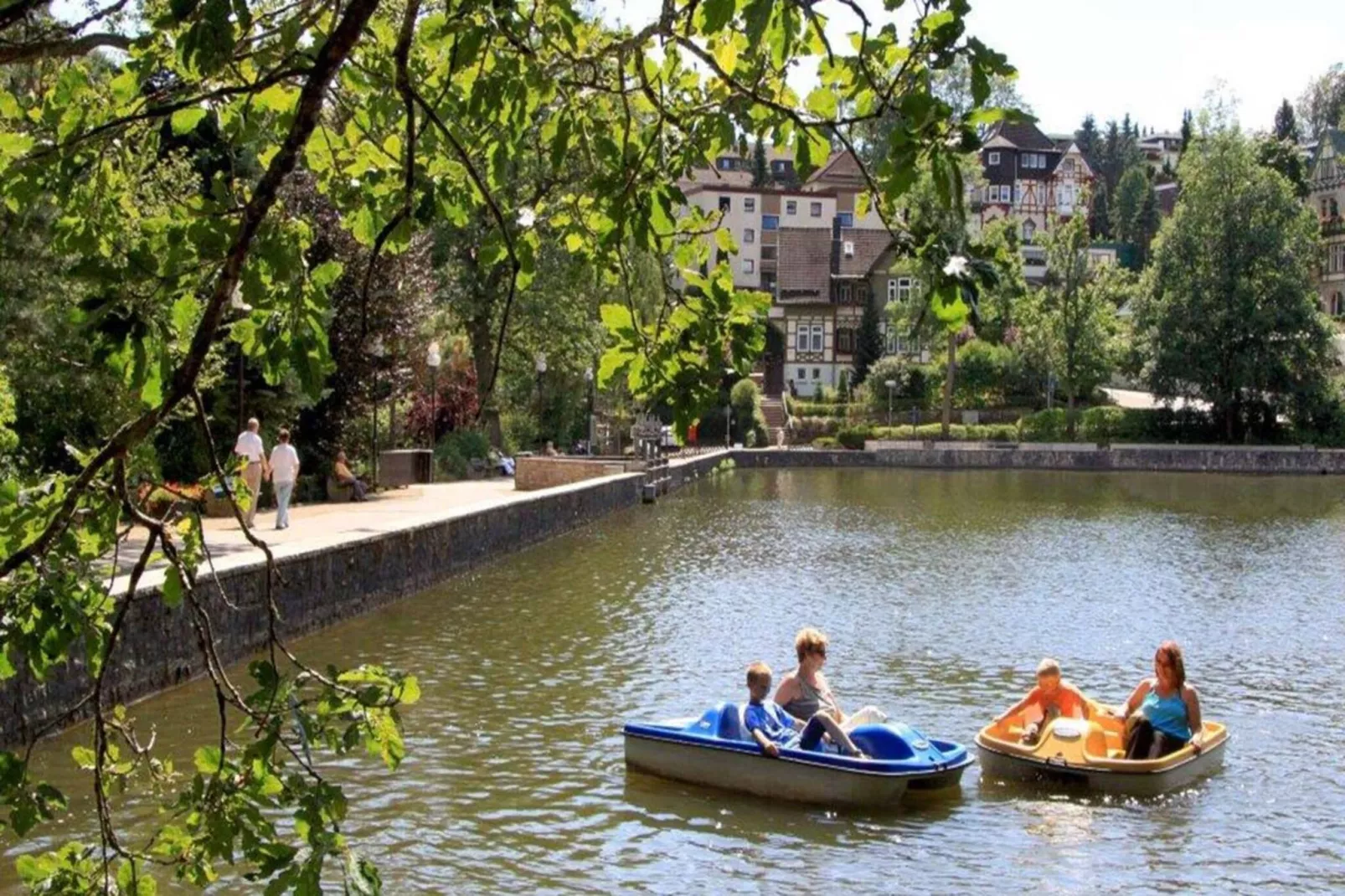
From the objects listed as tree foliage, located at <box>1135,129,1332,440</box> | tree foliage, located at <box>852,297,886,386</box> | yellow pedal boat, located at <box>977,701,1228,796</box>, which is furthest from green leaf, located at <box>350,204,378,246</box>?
tree foliage, located at <box>852,297,886,386</box>

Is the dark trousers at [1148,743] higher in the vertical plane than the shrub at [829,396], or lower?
lower

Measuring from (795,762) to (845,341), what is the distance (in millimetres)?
88398

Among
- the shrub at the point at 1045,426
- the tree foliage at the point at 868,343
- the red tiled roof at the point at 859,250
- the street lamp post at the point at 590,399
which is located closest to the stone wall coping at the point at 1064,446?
the shrub at the point at 1045,426

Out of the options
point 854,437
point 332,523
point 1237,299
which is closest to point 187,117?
point 332,523

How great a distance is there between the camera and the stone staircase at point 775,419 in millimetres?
81062

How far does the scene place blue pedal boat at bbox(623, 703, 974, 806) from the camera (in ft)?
44.9

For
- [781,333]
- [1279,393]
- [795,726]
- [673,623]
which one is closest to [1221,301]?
[1279,393]

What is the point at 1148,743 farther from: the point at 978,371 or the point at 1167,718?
the point at 978,371

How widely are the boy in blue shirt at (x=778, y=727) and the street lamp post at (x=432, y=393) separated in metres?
26.0

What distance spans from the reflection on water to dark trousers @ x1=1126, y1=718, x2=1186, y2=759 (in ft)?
1.65

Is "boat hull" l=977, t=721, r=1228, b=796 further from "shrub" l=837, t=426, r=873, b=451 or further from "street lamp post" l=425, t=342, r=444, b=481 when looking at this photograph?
"shrub" l=837, t=426, r=873, b=451

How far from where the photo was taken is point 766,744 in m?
13.9

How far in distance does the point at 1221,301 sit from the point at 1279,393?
4839mm

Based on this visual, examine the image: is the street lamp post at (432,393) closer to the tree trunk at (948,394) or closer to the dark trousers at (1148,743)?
the dark trousers at (1148,743)
